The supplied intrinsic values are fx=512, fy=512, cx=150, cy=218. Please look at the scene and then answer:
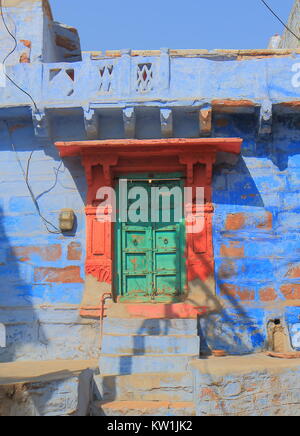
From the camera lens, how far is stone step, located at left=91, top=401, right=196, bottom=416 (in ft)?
16.7

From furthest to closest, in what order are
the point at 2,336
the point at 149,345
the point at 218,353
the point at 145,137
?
the point at 145,137 → the point at 2,336 → the point at 218,353 → the point at 149,345

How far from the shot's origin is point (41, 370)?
549 cm

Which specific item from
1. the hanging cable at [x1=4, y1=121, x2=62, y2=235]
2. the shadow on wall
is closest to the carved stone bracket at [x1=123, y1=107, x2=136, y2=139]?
the hanging cable at [x1=4, y1=121, x2=62, y2=235]

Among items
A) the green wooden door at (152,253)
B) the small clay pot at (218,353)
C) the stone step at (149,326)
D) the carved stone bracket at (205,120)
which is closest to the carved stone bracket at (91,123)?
the green wooden door at (152,253)

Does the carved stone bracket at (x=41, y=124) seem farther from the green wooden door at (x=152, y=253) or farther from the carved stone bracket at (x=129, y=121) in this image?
the green wooden door at (x=152, y=253)

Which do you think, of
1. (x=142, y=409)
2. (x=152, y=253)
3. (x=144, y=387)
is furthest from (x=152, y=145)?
(x=142, y=409)

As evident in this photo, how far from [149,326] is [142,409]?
140cm

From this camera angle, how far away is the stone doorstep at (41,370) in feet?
15.4

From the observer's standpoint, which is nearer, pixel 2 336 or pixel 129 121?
pixel 2 336

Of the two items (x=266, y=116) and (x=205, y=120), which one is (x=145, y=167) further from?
(x=266, y=116)

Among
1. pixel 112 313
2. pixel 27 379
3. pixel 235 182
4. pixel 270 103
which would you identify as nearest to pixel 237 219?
pixel 235 182

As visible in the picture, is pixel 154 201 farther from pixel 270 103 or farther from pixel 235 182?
pixel 270 103

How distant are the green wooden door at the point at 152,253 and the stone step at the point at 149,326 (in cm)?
76

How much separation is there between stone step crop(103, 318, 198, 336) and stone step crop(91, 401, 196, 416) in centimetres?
119
